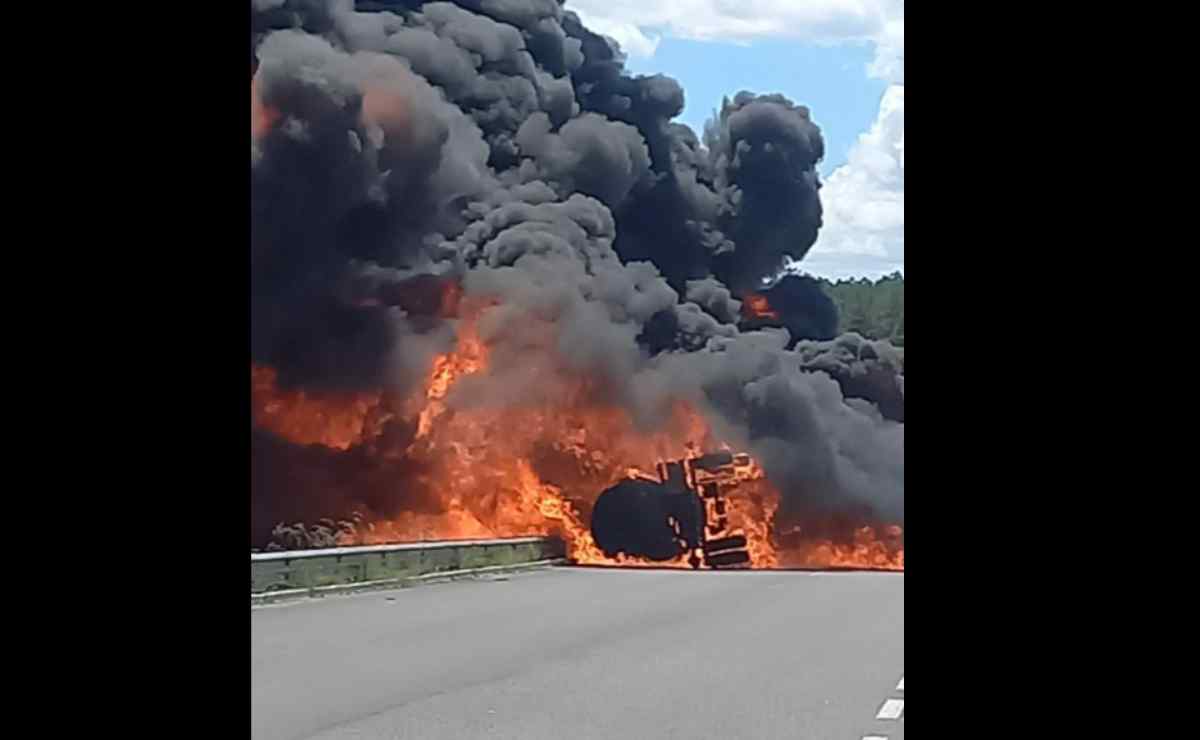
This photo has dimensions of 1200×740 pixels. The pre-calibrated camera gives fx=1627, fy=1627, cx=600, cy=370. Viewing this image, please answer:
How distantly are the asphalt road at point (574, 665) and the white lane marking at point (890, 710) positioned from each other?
0.15 feet

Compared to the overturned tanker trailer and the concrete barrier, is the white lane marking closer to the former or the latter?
the concrete barrier

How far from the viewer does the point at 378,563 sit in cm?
1284

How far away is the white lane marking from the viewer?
710 cm

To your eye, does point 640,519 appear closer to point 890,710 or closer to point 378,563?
point 378,563

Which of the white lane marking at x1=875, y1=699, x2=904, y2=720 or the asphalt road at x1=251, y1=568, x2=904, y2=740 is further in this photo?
the white lane marking at x1=875, y1=699, x2=904, y2=720

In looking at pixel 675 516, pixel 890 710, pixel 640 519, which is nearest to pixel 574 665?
pixel 890 710

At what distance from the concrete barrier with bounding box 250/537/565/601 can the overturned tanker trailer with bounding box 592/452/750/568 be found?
473 centimetres

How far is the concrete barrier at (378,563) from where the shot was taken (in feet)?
38.2

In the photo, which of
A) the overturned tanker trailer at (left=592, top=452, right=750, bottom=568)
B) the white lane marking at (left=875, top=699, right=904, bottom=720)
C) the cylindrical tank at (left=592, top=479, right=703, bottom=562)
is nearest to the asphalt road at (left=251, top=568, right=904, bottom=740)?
the white lane marking at (left=875, top=699, right=904, bottom=720)

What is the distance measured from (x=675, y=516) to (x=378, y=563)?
9.39 m

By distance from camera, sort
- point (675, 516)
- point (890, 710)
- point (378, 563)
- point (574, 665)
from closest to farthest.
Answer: point (890, 710)
point (574, 665)
point (378, 563)
point (675, 516)
